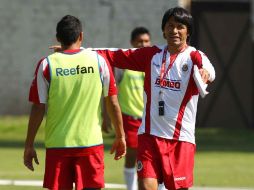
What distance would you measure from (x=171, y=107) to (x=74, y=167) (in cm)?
119

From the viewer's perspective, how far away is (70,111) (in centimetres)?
961

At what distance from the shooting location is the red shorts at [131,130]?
14.6 metres

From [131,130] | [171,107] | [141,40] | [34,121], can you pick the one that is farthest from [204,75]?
[131,130]

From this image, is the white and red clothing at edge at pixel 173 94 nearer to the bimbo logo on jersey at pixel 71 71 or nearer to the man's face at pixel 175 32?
the man's face at pixel 175 32

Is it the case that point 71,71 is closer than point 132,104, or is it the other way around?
point 71,71

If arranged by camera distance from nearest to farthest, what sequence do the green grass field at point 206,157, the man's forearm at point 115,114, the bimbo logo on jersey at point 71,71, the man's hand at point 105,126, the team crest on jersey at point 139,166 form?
the bimbo logo on jersey at point 71,71, the man's forearm at point 115,114, the team crest on jersey at point 139,166, the man's hand at point 105,126, the green grass field at point 206,157

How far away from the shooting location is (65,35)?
959 centimetres

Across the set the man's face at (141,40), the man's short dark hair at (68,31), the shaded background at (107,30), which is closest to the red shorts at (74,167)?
the man's short dark hair at (68,31)

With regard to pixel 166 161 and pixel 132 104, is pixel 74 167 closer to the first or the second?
pixel 166 161

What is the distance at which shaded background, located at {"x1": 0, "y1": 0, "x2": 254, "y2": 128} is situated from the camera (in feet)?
93.8

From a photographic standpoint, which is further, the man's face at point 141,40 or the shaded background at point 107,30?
the shaded background at point 107,30

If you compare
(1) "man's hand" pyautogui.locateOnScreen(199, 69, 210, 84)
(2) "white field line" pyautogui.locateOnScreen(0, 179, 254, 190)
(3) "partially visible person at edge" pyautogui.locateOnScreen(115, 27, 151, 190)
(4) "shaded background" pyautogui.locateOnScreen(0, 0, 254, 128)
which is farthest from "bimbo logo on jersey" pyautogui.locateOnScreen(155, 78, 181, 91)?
(4) "shaded background" pyautogui.locateOnScreen(0, 0, 254, 128)

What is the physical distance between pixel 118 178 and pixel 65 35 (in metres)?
7.23

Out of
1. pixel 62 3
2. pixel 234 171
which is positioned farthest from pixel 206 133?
pixel 234 171
